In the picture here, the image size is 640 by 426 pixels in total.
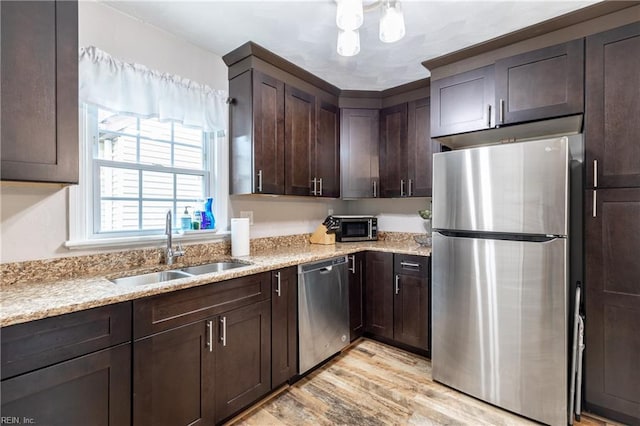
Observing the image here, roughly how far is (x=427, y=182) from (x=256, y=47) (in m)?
1.85

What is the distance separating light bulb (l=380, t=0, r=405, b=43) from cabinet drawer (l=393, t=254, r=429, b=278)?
1666mm

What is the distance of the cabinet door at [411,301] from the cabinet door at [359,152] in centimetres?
85

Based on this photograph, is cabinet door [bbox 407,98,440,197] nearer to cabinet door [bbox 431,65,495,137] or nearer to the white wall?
cabinet door [bbox 431,65,495,137]

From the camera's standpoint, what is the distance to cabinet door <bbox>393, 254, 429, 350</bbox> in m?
2.48

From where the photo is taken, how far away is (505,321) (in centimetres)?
182

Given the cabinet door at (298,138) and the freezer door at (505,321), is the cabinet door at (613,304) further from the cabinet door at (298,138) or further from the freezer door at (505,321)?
the cabinet door at (298,138)

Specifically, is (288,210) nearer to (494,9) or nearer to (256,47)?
(256,47)

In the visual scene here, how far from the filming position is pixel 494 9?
1828 millimetres

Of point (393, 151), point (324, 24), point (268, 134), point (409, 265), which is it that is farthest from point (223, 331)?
point (393, 151)

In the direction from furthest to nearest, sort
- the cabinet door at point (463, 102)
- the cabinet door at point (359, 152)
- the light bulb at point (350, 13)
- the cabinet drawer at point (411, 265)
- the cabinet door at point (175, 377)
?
the cabinet door at point (359, 152) → the cabinet drawer at point (411, 265) → the cabinet door at point (463, 102) → the light bulb at point (350, 13) → the cabinet door at point (175, 377)

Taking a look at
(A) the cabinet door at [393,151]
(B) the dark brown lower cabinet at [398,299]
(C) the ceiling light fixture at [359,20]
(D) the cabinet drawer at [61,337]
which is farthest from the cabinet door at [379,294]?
(D) the cabinet drawer at [61,337]

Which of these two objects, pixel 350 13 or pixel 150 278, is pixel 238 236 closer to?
pixel 150 278

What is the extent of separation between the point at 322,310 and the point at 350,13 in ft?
→ 6.41

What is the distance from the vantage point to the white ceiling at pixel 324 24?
179 cm
